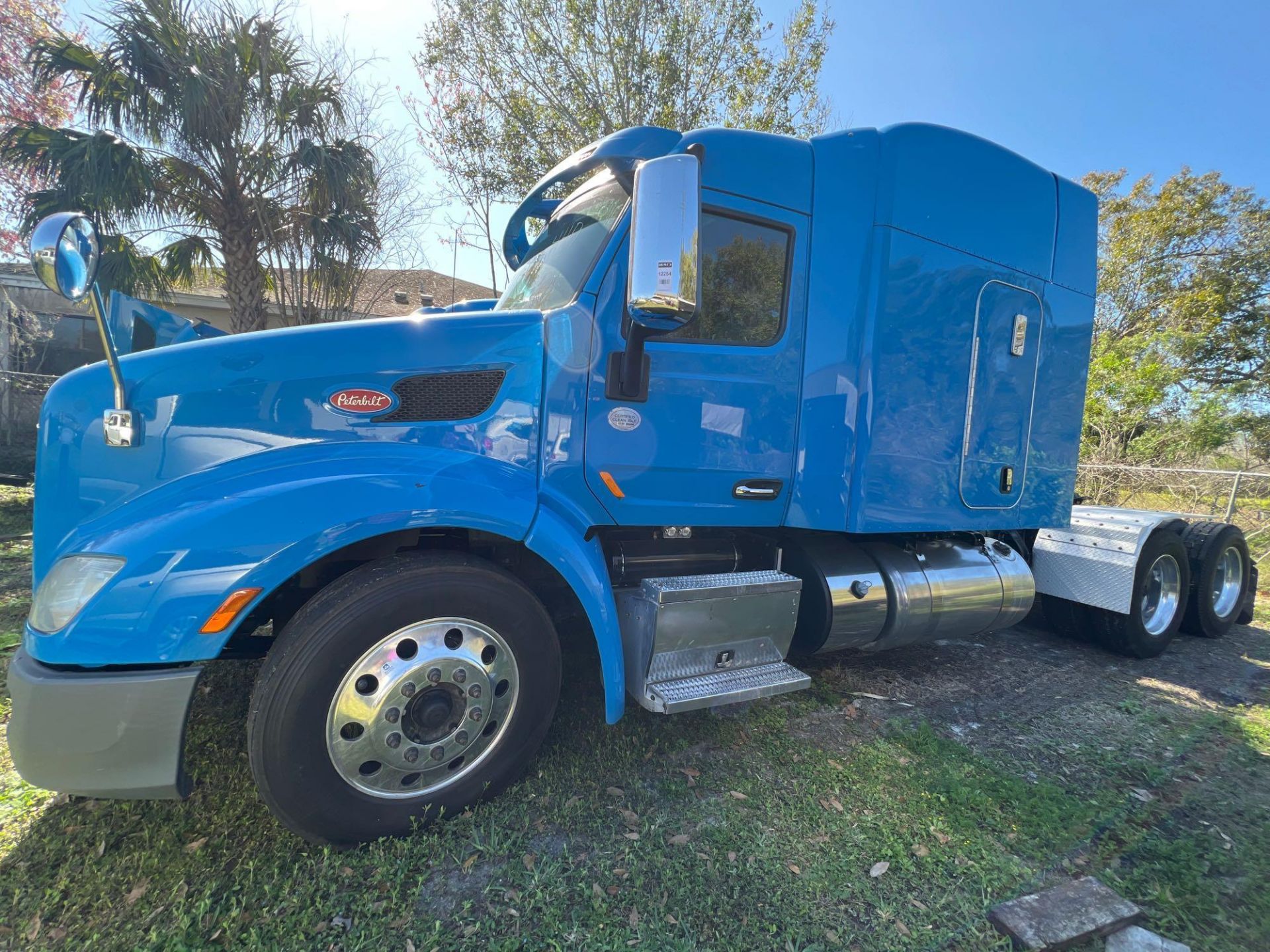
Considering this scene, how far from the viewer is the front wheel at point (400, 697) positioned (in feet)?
6.81

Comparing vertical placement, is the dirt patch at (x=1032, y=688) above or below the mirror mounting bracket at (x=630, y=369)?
below

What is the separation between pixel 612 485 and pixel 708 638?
873mm

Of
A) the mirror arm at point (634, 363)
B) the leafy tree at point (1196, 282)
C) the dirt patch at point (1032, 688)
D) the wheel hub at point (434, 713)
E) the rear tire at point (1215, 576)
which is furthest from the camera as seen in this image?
the leafy tree at point (1196, 282)

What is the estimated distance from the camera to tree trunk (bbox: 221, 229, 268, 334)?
885 centimetres

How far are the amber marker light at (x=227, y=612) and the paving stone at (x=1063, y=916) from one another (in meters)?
2.76

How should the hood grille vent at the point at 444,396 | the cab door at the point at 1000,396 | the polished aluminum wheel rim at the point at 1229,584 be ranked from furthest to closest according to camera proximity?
the polished aluminum wheel rim at the point at 1229,584 → the cab door at the point at 1000,396 → the hood grille vent at the point at 444,396

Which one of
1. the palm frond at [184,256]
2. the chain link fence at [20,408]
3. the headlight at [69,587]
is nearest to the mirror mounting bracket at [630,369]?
the headlight at [69,587]

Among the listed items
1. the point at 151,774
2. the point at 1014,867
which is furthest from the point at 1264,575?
the point at 151,774

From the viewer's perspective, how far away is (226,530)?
1.98m

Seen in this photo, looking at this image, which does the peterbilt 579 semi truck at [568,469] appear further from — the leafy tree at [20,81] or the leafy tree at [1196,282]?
the leafy tree at [1196,282]

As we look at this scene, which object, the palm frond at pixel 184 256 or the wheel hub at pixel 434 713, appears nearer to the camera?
the wheel hub at pixel 434 713

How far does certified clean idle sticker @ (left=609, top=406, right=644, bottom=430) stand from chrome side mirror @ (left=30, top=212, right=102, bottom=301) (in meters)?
1.96

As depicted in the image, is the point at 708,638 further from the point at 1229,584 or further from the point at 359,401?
the point at 1229,584

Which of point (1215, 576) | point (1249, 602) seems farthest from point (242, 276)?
point (1249, 602)
